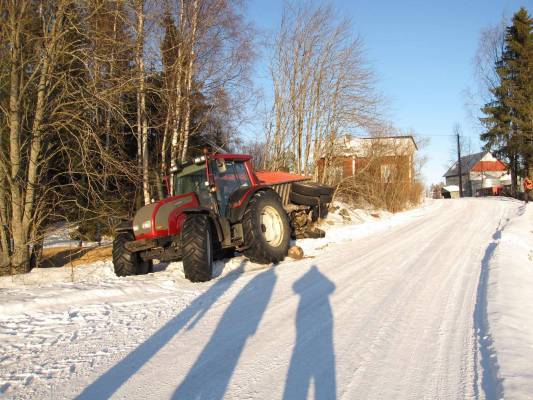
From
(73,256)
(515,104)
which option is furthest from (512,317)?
(515,104)

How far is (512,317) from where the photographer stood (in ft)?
12.0

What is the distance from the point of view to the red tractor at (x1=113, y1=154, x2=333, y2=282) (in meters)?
5.77

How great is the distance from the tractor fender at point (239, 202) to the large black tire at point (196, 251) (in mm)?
989

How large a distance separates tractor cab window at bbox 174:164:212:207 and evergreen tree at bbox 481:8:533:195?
26.4 meters

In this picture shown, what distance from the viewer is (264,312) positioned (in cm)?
420

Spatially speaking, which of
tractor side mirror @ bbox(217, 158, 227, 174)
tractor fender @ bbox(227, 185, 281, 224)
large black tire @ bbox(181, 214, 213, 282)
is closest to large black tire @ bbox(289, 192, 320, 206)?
tractor fender @ bbox(227, 185, 281, 224)

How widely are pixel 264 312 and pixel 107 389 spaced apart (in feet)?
5.98

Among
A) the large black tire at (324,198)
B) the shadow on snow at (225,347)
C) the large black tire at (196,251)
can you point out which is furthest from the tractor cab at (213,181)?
the large black tire at (324,198)

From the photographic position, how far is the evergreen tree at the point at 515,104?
26.9 metres

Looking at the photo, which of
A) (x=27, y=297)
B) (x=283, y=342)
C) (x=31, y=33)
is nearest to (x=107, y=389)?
(x=283, y=342)

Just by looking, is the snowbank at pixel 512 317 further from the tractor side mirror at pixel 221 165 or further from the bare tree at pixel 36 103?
the bare tree at pixel 36 103

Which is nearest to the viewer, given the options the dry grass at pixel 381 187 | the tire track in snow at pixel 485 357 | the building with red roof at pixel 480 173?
the tire track in snow at pixel 485 357

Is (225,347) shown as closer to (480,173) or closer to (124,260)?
(124,260)

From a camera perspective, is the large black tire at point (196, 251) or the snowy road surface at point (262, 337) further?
the large black tire at point (196, 251)
